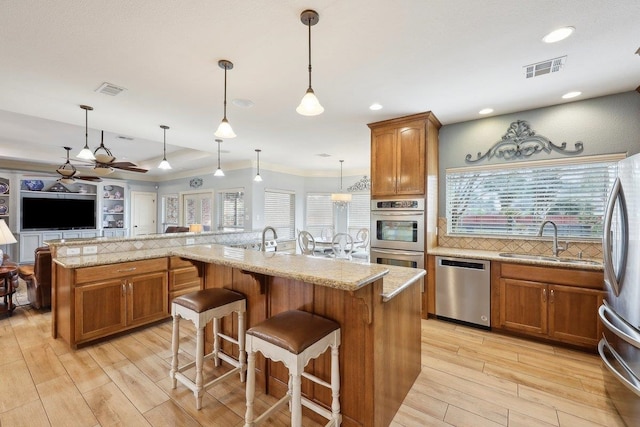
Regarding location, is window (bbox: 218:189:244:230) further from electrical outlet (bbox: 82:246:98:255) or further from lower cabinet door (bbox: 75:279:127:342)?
lower cabinet door (bbox: 75:279:127:342)

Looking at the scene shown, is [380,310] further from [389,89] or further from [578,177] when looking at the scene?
[578,177]

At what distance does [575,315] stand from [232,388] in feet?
10.8

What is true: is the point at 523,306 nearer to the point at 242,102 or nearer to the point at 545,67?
the point at 545,67

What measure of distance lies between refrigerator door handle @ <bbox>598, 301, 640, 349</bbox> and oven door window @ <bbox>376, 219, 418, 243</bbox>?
1808 mm

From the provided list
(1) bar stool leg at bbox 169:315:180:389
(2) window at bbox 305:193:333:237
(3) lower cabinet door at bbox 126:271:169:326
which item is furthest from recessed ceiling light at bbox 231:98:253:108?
(2) window at bbox 305:193:333:237

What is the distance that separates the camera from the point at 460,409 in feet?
6.44

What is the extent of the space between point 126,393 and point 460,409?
2489 mm

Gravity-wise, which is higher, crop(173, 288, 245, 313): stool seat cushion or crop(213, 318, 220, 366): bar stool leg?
crop(173, 288, 245, 313): stool seat cushion

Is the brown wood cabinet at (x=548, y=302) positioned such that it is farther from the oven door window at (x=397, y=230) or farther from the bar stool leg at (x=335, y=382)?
the bar stool leg at (x=335, y=382)

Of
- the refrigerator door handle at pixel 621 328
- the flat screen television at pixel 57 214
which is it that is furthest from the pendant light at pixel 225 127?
the flat screen television at pixel 57 214

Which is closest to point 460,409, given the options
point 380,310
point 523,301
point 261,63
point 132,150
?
point 380,310

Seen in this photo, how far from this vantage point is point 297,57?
2.28 m

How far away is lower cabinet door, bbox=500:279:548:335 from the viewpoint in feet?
9.46

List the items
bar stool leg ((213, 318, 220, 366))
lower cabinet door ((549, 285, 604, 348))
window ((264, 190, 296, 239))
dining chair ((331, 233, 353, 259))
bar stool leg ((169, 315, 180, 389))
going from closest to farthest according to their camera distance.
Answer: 1. bar stool leg ((169, 315, 180, 389))
2. bar stool leg ((213, 318, 220, 366))
3. lower cabinet door ((549, 285, 604, 348))
4. dining chair ((331, 233, 353, 259))
5. window ((264, 190, 296, 239))
